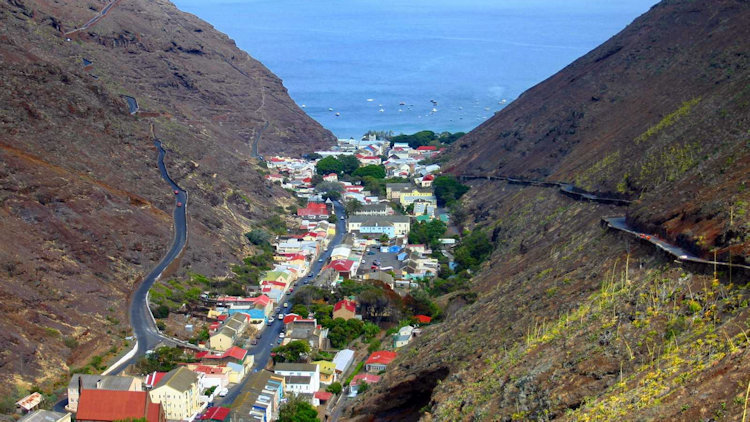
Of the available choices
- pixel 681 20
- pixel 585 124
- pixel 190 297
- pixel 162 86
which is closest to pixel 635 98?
pixel 585 124

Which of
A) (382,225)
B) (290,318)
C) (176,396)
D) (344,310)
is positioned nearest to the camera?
(176,396)

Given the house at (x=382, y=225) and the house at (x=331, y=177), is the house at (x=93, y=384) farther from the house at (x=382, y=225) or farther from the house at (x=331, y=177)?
the house at (x=331, y=177)

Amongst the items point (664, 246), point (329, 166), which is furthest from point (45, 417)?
point (329, 166)

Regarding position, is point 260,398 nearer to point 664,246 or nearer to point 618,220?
point 618,220

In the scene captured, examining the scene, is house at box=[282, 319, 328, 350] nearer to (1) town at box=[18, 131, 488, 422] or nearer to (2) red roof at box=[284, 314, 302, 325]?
(1) town at box=[18, 131, 488, 422]

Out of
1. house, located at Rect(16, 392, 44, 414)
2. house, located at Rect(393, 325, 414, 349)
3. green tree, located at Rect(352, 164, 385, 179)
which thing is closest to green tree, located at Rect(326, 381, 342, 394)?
house, located at Rect(393, 325, 414, 349)
